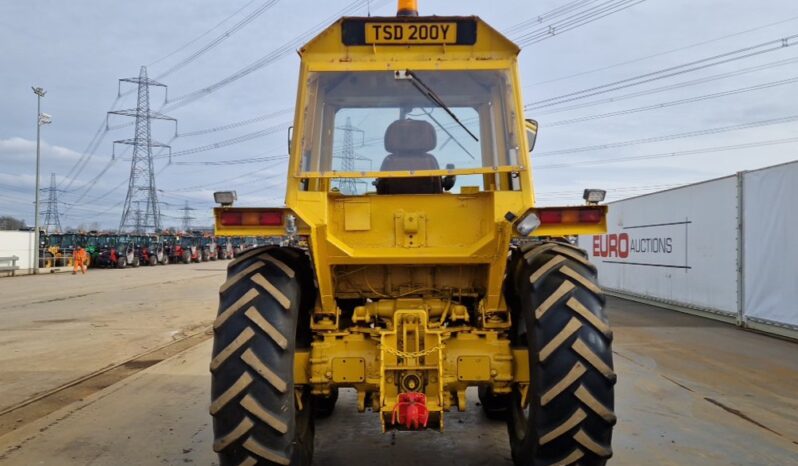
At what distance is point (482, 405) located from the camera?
607 cm

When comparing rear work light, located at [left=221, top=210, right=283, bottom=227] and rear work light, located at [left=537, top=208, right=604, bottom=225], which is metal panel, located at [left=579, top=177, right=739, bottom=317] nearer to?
rear work light, located at [left=537, top=208, right=604, bottom=225]

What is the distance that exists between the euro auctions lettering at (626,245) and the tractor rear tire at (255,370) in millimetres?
13092

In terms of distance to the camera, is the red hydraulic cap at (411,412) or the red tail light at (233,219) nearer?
the red hydraulic cap at (411,412)

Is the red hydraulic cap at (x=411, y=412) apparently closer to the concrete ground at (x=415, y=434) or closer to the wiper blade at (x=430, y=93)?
the concrete ground at (x=415, y=434)

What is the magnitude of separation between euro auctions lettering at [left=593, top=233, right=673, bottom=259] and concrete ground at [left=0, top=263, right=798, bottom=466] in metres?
3.35

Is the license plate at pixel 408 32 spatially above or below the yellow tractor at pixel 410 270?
above

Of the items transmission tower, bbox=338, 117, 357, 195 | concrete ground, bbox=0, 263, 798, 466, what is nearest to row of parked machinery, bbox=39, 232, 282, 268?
concrete ground, bbox=0, 263, 798, 466

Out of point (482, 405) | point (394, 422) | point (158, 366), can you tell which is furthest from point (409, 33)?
point (158, 366)

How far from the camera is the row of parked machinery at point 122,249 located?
37531 millimetres

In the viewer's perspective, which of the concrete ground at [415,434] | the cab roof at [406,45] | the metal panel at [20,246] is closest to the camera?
the cab roof at [406,45]

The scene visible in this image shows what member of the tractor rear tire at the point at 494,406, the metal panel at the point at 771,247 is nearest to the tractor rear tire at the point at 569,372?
the tractor rear tire at the point at 494,406

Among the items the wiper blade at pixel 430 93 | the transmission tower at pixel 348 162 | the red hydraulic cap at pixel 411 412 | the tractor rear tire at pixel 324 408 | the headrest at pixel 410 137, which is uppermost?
the wiper blade at pixel 430 93

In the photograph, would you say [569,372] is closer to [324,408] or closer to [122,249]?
[324,408]

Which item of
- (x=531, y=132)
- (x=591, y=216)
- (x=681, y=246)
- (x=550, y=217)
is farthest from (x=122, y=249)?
(x=591, y=216)
